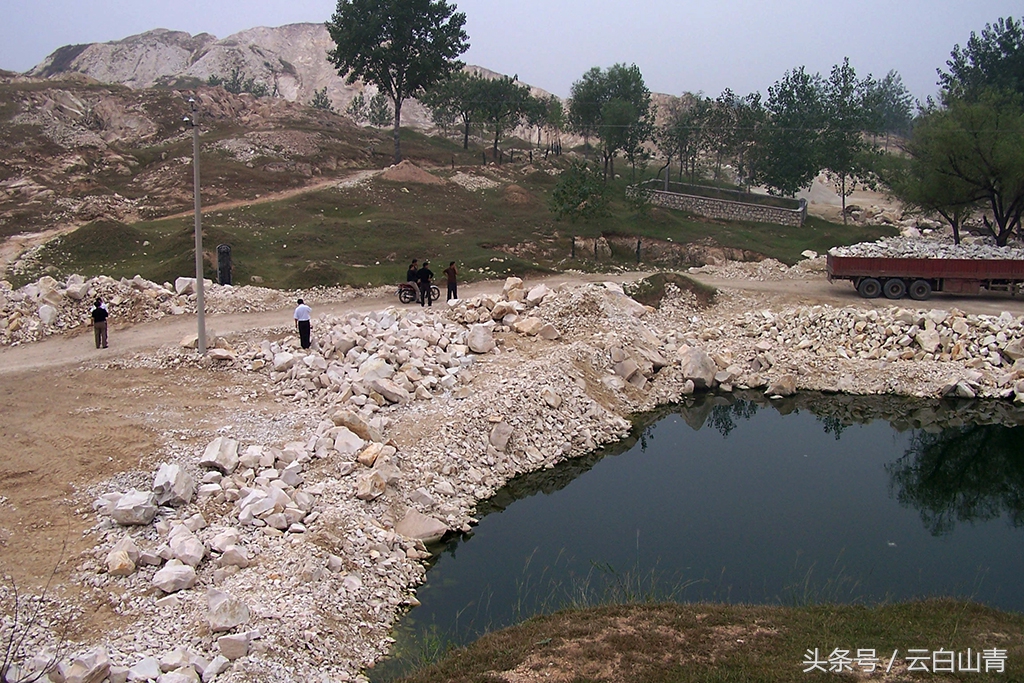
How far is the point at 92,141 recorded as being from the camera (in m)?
45.4

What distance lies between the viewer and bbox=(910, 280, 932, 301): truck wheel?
28172 mm

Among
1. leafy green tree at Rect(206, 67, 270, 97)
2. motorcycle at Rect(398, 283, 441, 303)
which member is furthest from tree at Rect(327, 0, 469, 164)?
leafy green tree at Rect(206, 67, 270, 97)

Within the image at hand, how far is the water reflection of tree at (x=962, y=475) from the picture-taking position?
16547mm

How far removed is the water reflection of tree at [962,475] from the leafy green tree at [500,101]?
43.3m

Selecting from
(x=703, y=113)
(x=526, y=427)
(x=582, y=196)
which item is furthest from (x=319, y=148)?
(x=526, y=427)

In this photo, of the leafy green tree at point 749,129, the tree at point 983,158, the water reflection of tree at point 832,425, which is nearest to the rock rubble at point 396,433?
the water reflection of tree at point 832,425

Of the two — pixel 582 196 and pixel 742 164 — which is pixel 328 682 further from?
pixel 742 164

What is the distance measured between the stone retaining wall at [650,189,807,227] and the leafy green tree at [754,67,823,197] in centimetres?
575

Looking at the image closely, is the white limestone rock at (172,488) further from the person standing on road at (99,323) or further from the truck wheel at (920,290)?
the truck wheel at (920,290)

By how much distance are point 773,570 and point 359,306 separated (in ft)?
49.5

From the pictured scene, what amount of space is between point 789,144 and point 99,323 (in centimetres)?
4098

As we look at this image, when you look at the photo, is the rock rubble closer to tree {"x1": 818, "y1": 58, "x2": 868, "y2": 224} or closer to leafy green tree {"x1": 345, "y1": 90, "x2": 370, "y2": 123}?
tree {"x1": 818, "y1": 58, "x2": 868, "y2": 224}

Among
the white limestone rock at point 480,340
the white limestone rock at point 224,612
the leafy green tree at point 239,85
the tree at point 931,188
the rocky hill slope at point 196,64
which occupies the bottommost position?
the white limestone rock at point 224,612

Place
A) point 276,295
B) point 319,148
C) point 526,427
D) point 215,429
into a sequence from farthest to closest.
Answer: point 319,148 < point 276,295 < point 526,427 < point 215,429
